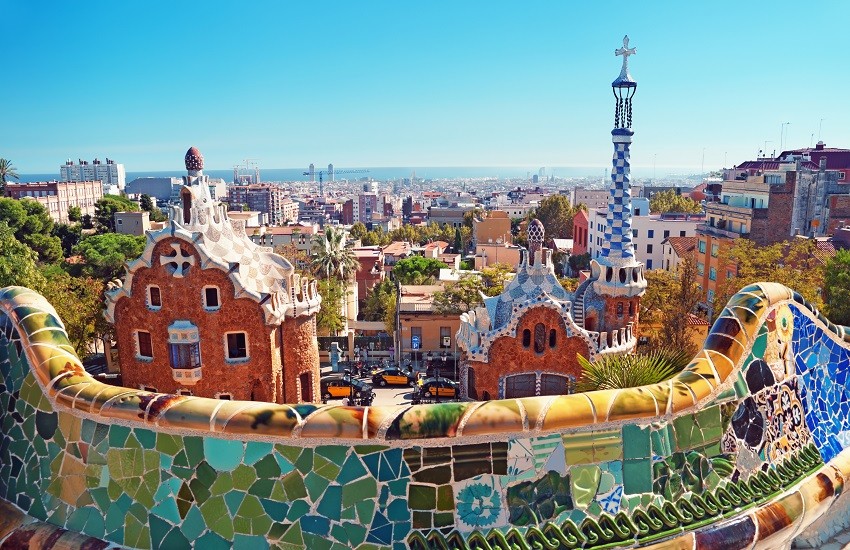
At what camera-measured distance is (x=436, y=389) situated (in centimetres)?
2623

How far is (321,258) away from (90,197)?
9585 centimetres

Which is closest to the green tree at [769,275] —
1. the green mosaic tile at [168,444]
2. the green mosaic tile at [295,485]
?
the green mosaic tile at [295,485]

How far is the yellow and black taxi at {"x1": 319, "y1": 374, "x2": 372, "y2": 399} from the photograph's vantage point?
26906 millimetres

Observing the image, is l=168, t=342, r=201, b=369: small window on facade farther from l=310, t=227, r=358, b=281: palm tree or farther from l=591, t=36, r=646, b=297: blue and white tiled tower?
l=310, t=227, r=358, b=281: palm tree

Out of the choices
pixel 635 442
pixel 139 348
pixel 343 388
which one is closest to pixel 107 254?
pixel 343 388

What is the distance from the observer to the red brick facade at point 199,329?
19.7 meters

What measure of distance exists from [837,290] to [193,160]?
89.1 ft

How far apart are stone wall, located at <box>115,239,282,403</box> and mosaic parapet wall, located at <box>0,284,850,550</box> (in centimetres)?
1285

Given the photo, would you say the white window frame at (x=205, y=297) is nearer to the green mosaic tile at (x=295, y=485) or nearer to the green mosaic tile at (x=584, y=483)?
the green mosaic tile at (x=295, y=485)

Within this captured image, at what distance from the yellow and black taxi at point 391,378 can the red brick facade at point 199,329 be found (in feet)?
32.0

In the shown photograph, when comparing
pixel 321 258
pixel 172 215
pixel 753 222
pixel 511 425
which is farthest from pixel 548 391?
pixel 753 222

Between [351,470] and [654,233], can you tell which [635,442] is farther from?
[654,233]

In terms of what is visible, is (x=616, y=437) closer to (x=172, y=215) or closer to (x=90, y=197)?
(x=172, y=215)

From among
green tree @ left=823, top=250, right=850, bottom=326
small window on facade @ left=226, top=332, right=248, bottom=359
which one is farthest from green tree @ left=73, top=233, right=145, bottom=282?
green tree @ left=823, top=250, right=850, bottom=326
